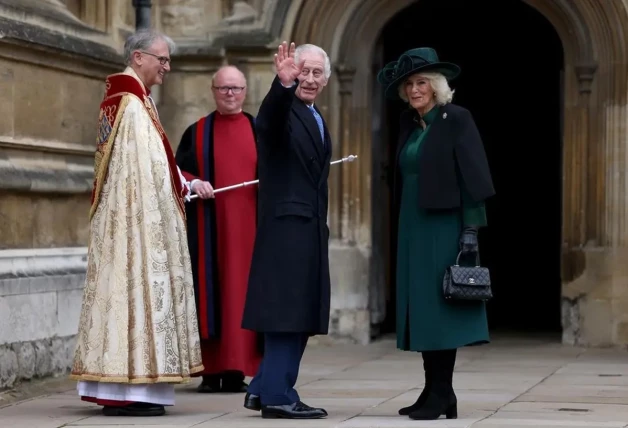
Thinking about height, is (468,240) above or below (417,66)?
below

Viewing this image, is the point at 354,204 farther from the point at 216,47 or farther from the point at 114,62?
the point at 114,62

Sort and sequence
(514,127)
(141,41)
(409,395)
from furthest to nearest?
1. (514,127)
2. (409,395)
3. (141,41)

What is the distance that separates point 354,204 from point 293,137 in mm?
4969

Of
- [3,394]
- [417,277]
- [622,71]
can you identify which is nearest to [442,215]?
[417,277]

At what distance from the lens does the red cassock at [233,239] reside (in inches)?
339

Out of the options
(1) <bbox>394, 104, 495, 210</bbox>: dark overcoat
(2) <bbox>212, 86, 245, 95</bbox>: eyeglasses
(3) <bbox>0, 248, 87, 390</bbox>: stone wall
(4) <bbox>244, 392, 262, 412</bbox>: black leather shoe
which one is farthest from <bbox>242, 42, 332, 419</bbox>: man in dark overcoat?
(3) <bbox>0, 248, 87, 390</bbox>: stone wall

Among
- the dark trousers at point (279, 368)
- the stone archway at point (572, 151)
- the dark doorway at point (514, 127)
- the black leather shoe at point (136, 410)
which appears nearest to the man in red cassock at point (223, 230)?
the black leather shoe at point (136, 410)

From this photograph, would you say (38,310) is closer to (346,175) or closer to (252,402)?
(252,402)

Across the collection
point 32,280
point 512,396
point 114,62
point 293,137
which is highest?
point 114,62

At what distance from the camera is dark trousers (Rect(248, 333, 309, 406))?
7.10 m

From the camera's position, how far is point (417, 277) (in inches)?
280

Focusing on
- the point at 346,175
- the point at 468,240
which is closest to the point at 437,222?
the point at 468,240

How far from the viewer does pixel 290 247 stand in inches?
281

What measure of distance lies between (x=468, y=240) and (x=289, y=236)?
80 cm
